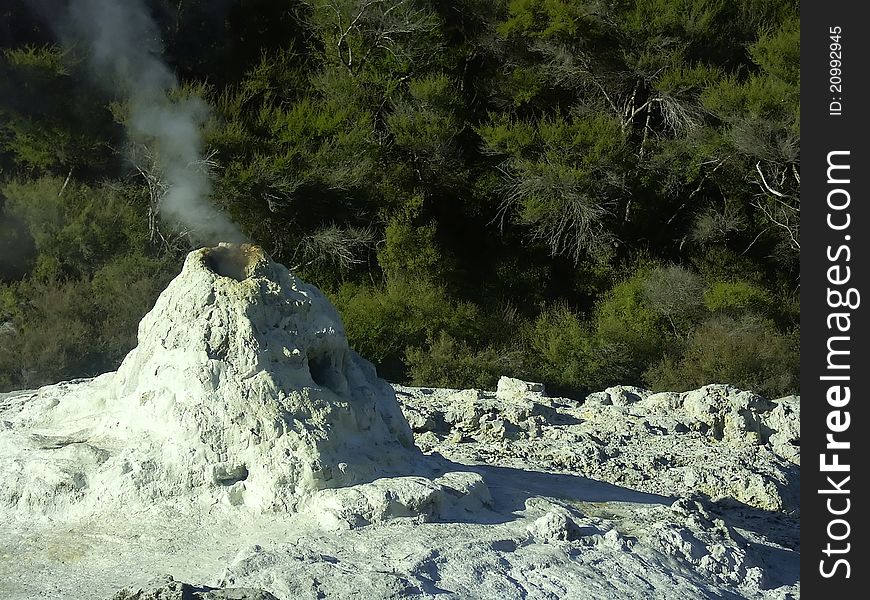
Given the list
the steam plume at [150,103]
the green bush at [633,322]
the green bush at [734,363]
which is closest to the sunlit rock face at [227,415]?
the green bush at [734,363]

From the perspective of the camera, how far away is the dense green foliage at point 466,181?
547 inches

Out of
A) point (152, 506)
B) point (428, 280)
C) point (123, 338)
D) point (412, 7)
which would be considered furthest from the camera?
point (412, 7)

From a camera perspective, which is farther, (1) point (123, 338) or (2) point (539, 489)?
(1) point (123, 338)

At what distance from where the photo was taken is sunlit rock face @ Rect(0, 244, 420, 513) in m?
4.83

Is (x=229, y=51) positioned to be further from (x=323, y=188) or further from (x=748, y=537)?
(x=748, y=537)

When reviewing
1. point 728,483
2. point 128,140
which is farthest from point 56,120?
point 728,483

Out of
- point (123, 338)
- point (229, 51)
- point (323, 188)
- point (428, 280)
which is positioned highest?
point (229, 51)

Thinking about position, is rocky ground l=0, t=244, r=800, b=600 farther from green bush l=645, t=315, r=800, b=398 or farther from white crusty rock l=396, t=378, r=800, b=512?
green bush l=645, t=315, r=800, b=398

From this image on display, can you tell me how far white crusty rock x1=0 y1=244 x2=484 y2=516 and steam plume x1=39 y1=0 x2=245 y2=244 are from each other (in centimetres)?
911

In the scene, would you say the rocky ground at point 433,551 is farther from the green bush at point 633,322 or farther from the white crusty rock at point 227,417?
the green bush at point 633,322

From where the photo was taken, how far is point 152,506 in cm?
479

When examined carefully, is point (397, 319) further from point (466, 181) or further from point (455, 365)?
point (466, 181)

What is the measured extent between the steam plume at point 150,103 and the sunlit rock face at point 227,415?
29.9ft

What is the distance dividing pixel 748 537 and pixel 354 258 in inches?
379
